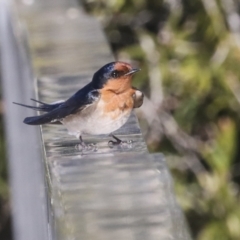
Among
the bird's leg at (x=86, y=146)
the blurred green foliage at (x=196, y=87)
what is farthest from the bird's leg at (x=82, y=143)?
the blurred green foliage at (x=196, y=87)

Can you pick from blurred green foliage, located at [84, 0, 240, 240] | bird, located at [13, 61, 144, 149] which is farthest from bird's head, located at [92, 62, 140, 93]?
blurred green foliage, located at [84, 0, 240, 240]

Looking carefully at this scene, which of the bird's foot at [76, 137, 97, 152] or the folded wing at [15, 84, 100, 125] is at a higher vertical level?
the folded wing at [15, 84, 100, 125]

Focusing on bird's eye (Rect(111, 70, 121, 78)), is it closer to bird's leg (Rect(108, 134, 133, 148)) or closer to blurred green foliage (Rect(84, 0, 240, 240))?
bird's leg (Rect(108, 134, 133, 148))

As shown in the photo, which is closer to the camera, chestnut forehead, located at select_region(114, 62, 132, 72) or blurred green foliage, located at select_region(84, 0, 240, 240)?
chestnut forehead, located at select_region(114, 62, 132, 72)

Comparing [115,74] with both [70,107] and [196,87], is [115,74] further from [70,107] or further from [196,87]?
[196,87]

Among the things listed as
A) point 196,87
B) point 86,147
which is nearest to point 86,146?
point 86,147
